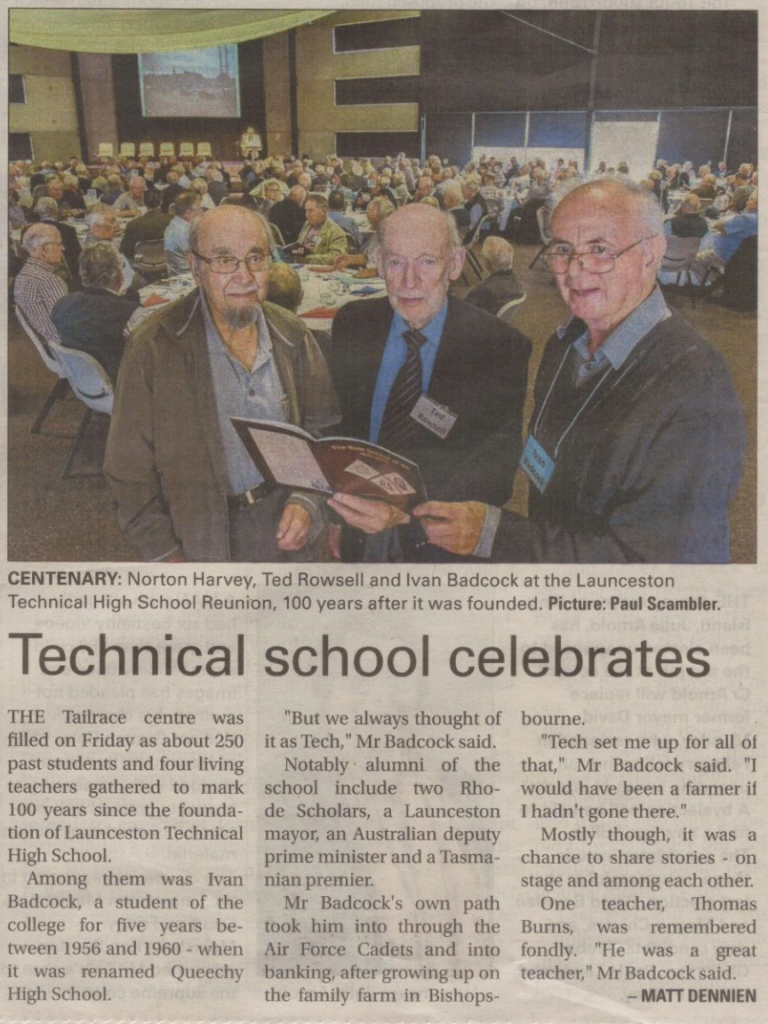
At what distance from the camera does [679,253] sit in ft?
3.53

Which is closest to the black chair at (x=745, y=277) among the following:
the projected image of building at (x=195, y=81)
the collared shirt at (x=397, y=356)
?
the collared shirt at (x=397, y=356)

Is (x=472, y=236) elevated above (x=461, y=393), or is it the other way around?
(x=472, y=236)

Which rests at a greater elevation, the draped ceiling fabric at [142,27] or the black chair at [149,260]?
the draped ceiling fabric at [142,27]

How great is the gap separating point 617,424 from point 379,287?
0.33 meters

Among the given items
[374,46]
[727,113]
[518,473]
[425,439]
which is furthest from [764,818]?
[374,46]

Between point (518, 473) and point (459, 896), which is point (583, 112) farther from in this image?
point (459, 896)

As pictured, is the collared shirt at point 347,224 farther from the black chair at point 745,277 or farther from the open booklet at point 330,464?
the black chair at point 745,277

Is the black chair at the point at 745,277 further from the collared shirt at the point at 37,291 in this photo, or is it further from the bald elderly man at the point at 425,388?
the collared shirt at the point at 37,291

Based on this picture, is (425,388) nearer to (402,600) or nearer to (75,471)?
(402,600)

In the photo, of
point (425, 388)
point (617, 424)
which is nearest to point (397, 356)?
point (425, 388)

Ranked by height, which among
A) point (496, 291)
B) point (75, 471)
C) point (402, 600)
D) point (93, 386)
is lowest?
point (402, 600)

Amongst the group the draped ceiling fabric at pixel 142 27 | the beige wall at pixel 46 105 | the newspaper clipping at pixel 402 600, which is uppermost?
the draped ceiling fabric at pixel 142 27

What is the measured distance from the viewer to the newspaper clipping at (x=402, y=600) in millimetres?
1101

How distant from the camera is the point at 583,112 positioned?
110 centimetres
